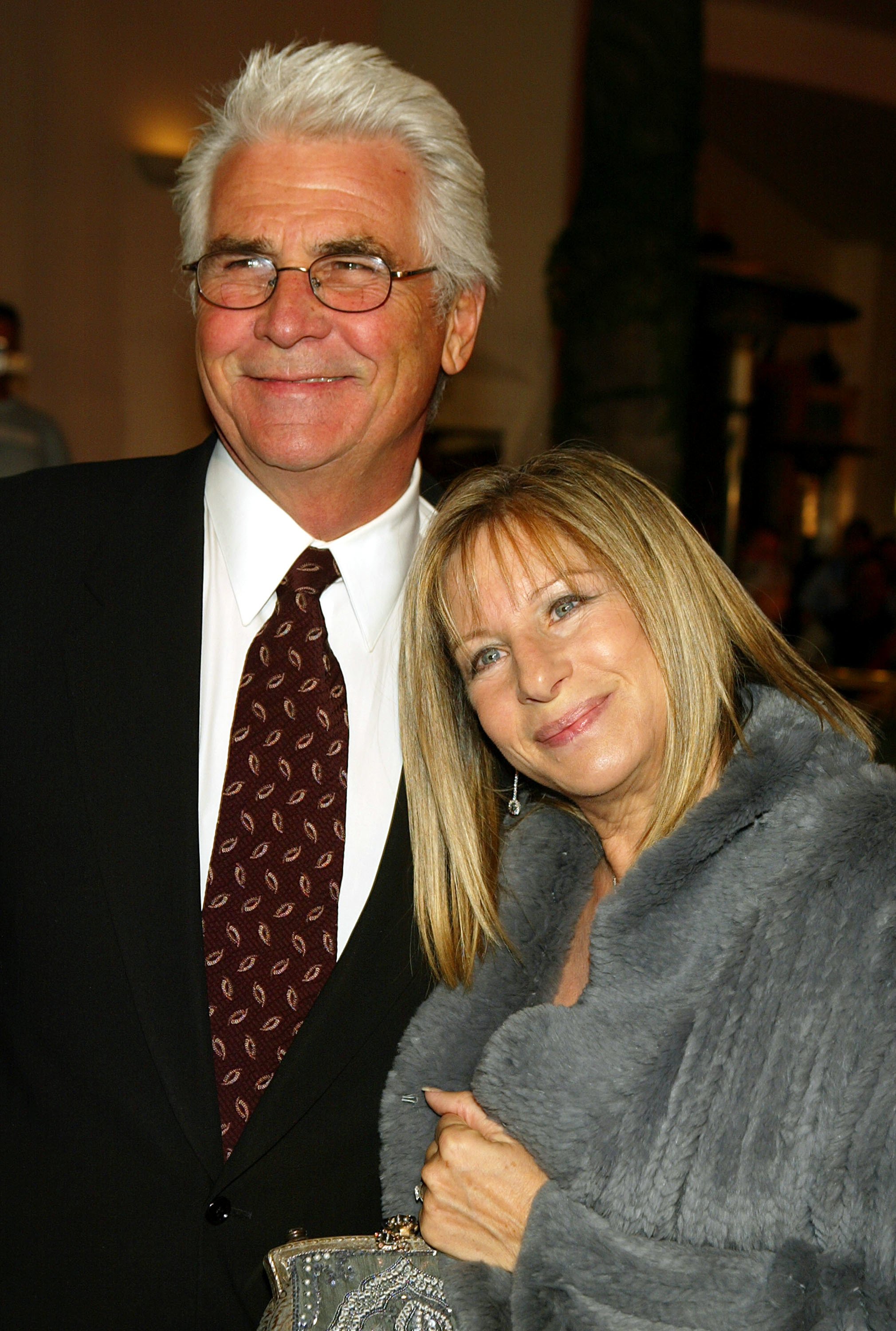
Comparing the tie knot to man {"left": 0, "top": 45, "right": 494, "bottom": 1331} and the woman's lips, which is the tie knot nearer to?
man {"left": 0, "top": 45, "right": 494, "bottom": 1331}

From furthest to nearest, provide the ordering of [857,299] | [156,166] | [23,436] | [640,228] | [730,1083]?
[857,299] < [156,166] < [23,436] < [640,228] < [730,1083]

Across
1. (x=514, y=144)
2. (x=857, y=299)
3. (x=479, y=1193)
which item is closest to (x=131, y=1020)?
(x=479, y=1193)

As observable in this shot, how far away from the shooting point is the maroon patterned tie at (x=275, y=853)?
1.69 m

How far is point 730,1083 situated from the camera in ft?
4.76

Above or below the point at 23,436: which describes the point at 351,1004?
below

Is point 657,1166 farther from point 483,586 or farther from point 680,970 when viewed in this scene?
point 483,586

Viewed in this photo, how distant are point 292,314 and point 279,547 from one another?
332 millimetres

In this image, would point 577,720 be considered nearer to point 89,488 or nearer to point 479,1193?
point 479,1193

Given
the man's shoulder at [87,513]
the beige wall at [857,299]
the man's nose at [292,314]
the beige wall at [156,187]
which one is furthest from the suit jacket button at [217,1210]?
the beige wall at [857,299]

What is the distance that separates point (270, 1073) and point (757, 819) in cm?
70

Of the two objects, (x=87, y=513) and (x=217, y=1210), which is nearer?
(x=217, y=1210)

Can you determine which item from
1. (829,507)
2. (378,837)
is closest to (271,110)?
(378,837)

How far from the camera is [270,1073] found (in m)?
1.69

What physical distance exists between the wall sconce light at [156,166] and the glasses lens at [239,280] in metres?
4.56
